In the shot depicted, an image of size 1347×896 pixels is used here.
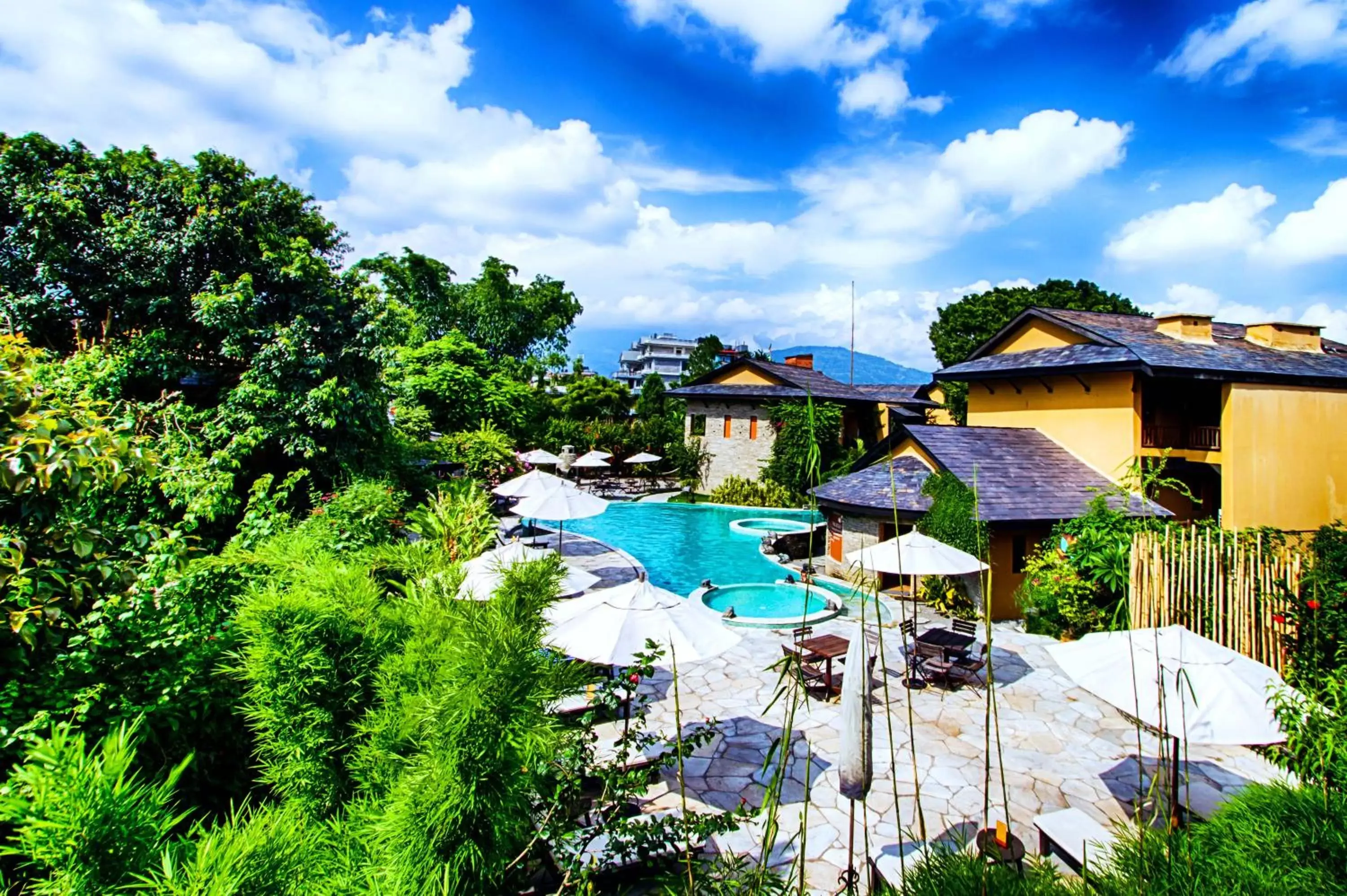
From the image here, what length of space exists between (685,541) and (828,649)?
14.9 meters

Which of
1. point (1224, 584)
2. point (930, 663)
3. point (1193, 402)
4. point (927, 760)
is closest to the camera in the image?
point (927, 760)

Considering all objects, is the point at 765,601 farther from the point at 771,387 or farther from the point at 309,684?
the point at 771,387

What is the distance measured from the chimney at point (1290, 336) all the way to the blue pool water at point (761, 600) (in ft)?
53.9

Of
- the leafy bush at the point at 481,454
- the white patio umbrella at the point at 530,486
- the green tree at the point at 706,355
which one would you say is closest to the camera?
the white patio umbrella at the point at 530,486

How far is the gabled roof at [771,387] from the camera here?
32312 mm

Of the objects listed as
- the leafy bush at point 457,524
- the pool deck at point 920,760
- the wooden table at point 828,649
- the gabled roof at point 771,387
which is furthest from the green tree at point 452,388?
the wooden table at point 828,649

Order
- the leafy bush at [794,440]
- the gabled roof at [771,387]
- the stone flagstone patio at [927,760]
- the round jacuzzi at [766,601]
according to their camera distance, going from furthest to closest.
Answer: the gabled roof at [771,387] → the leafy bush at [794,440] → the round jacuzzi at [766,601] → the stone flagstone patio at [927,760]

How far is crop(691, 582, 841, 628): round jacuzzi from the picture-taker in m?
15.1

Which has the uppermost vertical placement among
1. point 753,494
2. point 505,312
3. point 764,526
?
point 505,312

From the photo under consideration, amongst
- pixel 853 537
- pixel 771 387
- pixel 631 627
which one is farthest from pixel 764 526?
pixel 631 627

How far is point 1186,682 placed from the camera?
5.53 meters

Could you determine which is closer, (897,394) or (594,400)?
(897,394)

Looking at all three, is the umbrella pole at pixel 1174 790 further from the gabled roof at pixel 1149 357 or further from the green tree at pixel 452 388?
the green tree at pixel 452 388

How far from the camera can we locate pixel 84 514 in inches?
219
